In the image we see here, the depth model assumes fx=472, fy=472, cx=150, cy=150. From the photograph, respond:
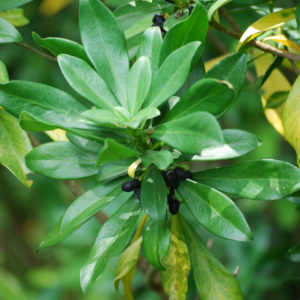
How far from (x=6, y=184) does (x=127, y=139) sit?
6.56 ft

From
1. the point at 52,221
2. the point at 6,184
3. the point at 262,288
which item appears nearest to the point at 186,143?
the point at 262,288

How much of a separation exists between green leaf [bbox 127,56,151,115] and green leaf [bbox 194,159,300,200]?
18 centimetres

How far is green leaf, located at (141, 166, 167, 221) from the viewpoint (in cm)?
69

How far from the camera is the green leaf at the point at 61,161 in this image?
2.32 ft

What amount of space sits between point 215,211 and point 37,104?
312mm

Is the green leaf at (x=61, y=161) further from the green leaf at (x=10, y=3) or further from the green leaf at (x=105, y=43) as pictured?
the green leaf at (x=10, y=3)

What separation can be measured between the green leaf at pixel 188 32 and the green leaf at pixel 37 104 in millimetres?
170

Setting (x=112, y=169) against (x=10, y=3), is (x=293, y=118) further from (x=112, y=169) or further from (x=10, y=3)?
(x=10, y=3)

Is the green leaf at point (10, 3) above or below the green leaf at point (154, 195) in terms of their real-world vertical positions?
above

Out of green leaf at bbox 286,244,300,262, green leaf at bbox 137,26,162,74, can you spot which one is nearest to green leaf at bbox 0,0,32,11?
green leaf at bbox 137,26,162,74

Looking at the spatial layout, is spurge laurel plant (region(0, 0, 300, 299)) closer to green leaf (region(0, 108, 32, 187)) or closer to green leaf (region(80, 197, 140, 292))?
green leaf (region(80, 197, 140, 292))

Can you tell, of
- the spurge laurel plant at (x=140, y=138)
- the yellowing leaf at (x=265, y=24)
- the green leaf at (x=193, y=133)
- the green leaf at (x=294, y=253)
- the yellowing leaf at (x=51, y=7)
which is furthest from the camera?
the yellowing leaf at (x=51, y=7)

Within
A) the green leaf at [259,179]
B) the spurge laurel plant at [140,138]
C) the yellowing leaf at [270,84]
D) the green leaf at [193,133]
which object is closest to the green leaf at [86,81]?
the spurge laurel plant at [140,138]

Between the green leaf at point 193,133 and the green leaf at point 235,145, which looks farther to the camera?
the green leaf at point 235,145
